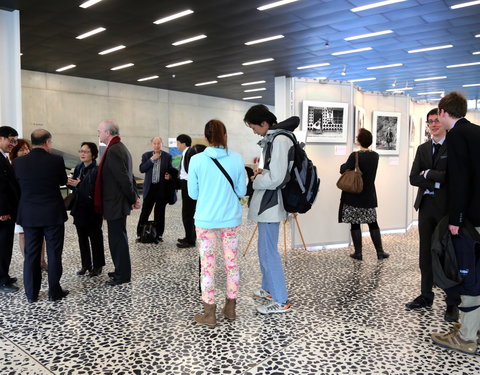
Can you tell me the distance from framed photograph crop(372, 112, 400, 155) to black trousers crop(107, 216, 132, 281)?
4.72 meters

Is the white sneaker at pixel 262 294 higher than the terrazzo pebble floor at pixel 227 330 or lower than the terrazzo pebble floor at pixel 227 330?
higher

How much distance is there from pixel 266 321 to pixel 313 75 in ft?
42.0

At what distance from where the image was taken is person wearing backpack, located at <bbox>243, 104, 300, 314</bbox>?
3.20m

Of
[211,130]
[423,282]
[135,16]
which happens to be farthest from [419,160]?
[135,16]

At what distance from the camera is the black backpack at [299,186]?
332 cm

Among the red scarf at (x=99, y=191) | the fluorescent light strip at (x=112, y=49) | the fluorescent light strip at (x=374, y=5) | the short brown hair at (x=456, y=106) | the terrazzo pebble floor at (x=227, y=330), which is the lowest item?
the terrazzo pebble floor at (x=227, y=330)

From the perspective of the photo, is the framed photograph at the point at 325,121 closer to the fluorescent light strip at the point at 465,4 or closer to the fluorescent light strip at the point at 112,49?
the fluorescent light strip at the point at 465,4

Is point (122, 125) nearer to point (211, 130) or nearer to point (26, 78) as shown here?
Result: point (26, 78)

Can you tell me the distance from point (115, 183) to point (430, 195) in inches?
118

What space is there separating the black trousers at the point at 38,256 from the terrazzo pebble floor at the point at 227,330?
0.15 metres

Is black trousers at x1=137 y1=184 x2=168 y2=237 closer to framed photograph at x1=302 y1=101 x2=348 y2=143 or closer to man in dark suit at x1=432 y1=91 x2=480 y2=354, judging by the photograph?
framed photograph at x1=302 y1=101 x2=348 y2=143

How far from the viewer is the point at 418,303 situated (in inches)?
140

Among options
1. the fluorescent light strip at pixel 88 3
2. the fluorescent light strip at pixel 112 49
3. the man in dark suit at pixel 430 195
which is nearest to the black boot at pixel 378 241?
the man in dark suit at pixel 430 195

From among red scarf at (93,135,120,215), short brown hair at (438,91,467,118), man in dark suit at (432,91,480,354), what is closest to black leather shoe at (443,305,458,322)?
man in dark suit at (432,91,480,354)
